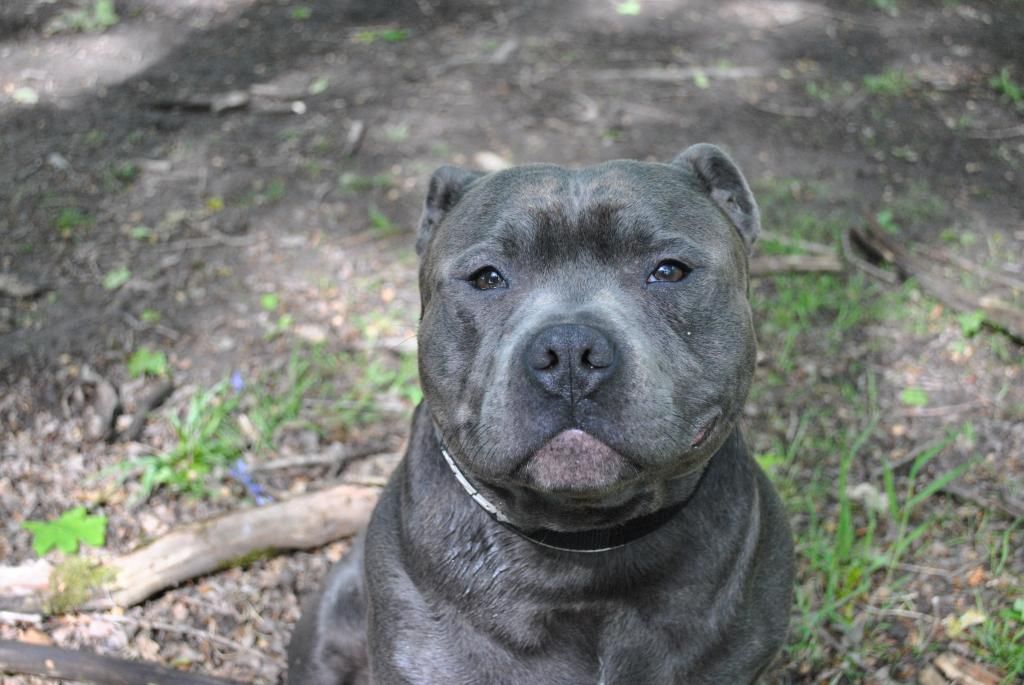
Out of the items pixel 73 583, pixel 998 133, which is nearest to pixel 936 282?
pixel 998 133

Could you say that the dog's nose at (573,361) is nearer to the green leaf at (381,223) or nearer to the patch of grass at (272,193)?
the green leaf at (381,223)

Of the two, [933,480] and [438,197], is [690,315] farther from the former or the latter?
[933,480]

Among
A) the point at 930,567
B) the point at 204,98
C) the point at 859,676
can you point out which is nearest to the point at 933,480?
the point at 930,567

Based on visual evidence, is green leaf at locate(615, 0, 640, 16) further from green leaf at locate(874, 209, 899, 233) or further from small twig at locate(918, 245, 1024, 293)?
small twig at locate(918, 245, 1024, 293)

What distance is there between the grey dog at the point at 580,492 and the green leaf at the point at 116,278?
122 inches

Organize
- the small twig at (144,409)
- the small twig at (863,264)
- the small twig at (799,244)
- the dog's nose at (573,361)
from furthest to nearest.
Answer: the small twig at (799,244) < the small twig at (863,264) < the small twig at (144,409) < the dog's nose at (573,361)

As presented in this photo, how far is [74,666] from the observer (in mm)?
3352

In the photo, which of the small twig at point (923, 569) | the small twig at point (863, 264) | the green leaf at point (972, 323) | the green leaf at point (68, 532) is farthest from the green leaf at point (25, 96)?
the small twig at point (923, 569)

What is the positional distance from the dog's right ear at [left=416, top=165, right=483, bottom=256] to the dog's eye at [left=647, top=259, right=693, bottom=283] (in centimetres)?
70

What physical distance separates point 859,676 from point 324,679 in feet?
5.94

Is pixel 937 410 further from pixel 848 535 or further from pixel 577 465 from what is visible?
pixel 577 465

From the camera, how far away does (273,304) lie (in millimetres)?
5281

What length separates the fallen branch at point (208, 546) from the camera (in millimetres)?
3674

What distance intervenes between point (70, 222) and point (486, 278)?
3948mm
